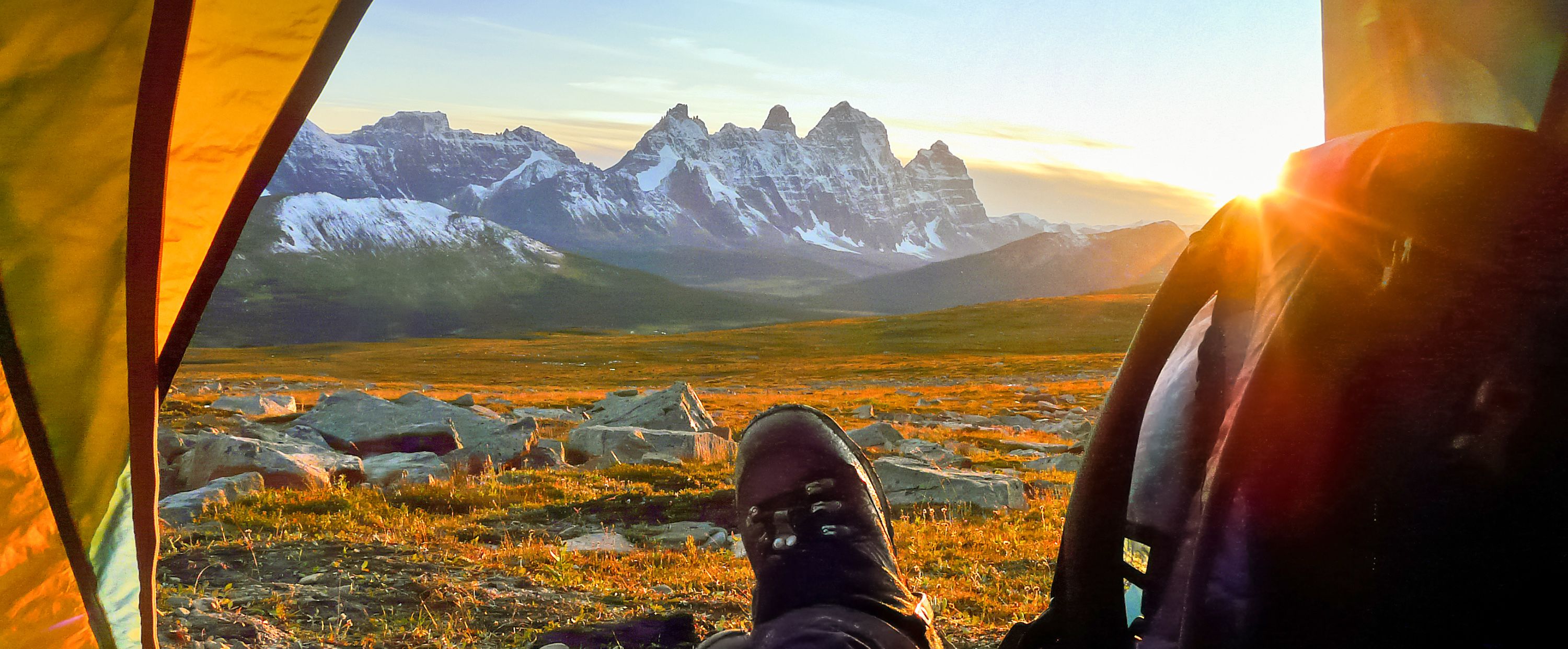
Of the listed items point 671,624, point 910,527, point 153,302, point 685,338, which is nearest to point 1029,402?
point 910,527

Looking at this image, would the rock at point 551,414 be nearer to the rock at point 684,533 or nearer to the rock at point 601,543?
the rock at point 684,533

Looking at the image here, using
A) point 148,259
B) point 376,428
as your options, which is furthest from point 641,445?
point 148,259

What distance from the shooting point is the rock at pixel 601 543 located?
6648 millimetres

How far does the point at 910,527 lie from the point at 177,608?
5650mm

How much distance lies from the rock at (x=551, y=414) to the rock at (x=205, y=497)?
12.8 m

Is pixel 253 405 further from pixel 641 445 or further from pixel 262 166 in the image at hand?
pixel 262 166

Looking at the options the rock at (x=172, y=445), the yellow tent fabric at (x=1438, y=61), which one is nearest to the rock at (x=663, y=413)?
the rock at (x=172, y=445)

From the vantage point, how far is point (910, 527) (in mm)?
7914

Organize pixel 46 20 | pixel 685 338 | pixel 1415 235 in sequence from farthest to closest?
pixel 685 338, pixel 46 20, pixel 1415 235

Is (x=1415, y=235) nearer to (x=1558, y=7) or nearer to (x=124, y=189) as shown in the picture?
(x=1558, y=7)

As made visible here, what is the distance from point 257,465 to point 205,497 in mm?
1864

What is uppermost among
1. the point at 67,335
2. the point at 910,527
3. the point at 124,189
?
the point at 124,189

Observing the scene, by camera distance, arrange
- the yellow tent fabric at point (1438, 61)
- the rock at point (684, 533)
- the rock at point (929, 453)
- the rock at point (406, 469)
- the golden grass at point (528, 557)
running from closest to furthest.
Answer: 1. the yellow tent fabric at point (1438, 61)
2. the golden grass at point (528, 557)
3. the rock at point (684, 533)
4. the rock at point (406, 469)
5. the rock at point (929, 453)

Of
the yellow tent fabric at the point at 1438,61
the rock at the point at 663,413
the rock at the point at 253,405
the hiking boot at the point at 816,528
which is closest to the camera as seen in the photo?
the yellow tent fabric at the point at 1438,61
